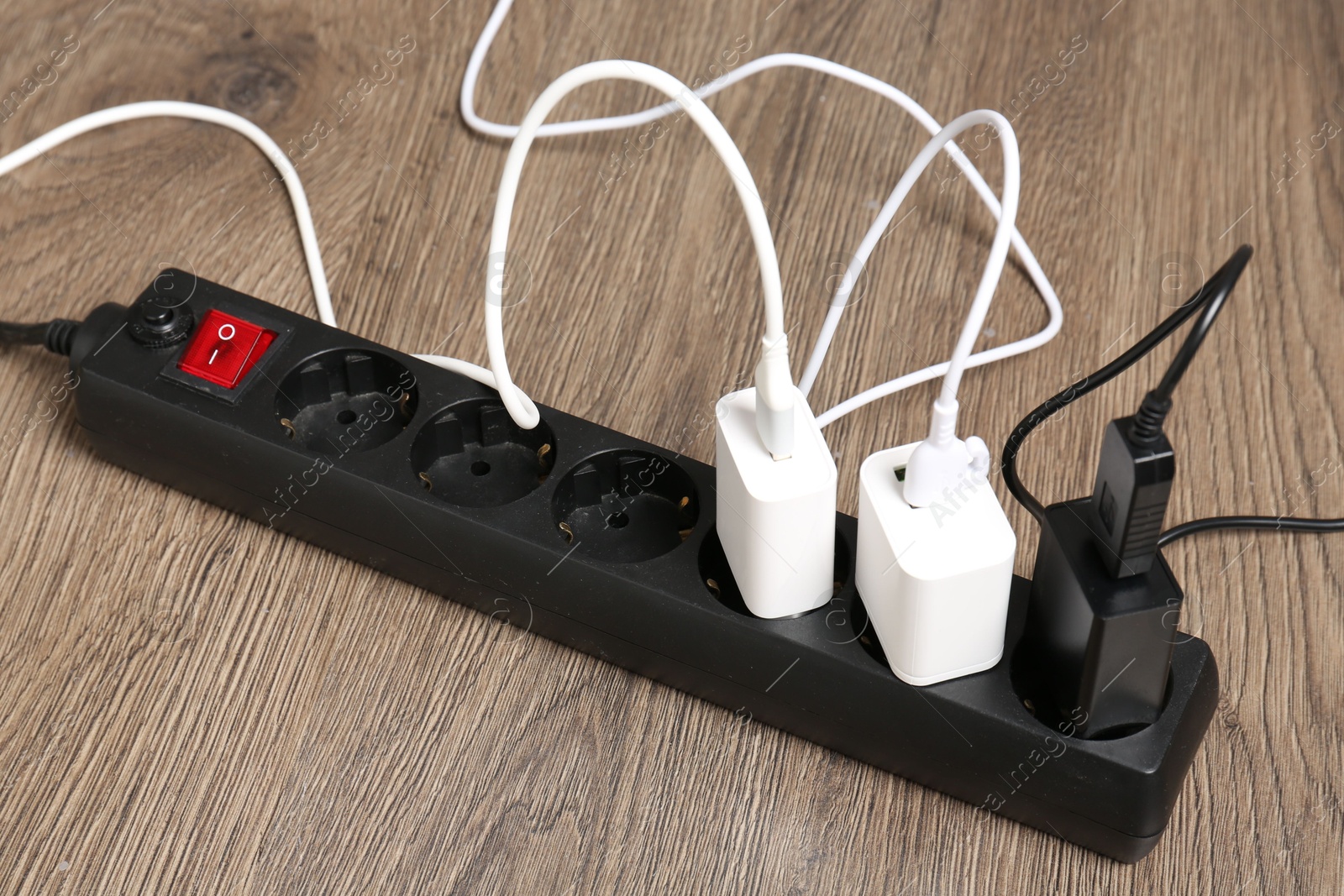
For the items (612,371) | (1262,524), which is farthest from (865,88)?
(1262,524)

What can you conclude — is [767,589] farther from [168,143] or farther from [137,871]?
[168,143]

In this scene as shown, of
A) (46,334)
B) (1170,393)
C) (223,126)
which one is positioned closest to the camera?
(1170,393)

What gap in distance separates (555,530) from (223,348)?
206 mm

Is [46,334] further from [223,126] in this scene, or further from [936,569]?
[936,569]

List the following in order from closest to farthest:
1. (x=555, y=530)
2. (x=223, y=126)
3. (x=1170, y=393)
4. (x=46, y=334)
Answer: (x=1170, y=393) → (x=555, y=530) → (x=46, y=334) → (x=223, y=126)

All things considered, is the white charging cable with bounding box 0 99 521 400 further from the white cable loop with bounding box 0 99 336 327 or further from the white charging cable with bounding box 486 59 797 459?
the white charging cable with bounding box 486 59 797 459

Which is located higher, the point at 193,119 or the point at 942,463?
the point at 942,463

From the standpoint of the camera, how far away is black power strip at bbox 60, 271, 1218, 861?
54 cm

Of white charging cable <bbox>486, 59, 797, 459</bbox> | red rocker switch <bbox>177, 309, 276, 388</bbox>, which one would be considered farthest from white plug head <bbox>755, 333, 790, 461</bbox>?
red rocker switch <bbox>177, 309, 276, 388</bbox>

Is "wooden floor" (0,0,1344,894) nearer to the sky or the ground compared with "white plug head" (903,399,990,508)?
nearer to the ground

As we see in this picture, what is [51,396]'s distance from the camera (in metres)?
0.73

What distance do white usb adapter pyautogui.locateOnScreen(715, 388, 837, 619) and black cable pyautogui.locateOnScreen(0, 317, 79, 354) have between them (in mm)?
377

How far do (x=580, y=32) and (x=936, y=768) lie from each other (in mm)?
554

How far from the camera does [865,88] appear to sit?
2.77 feet
